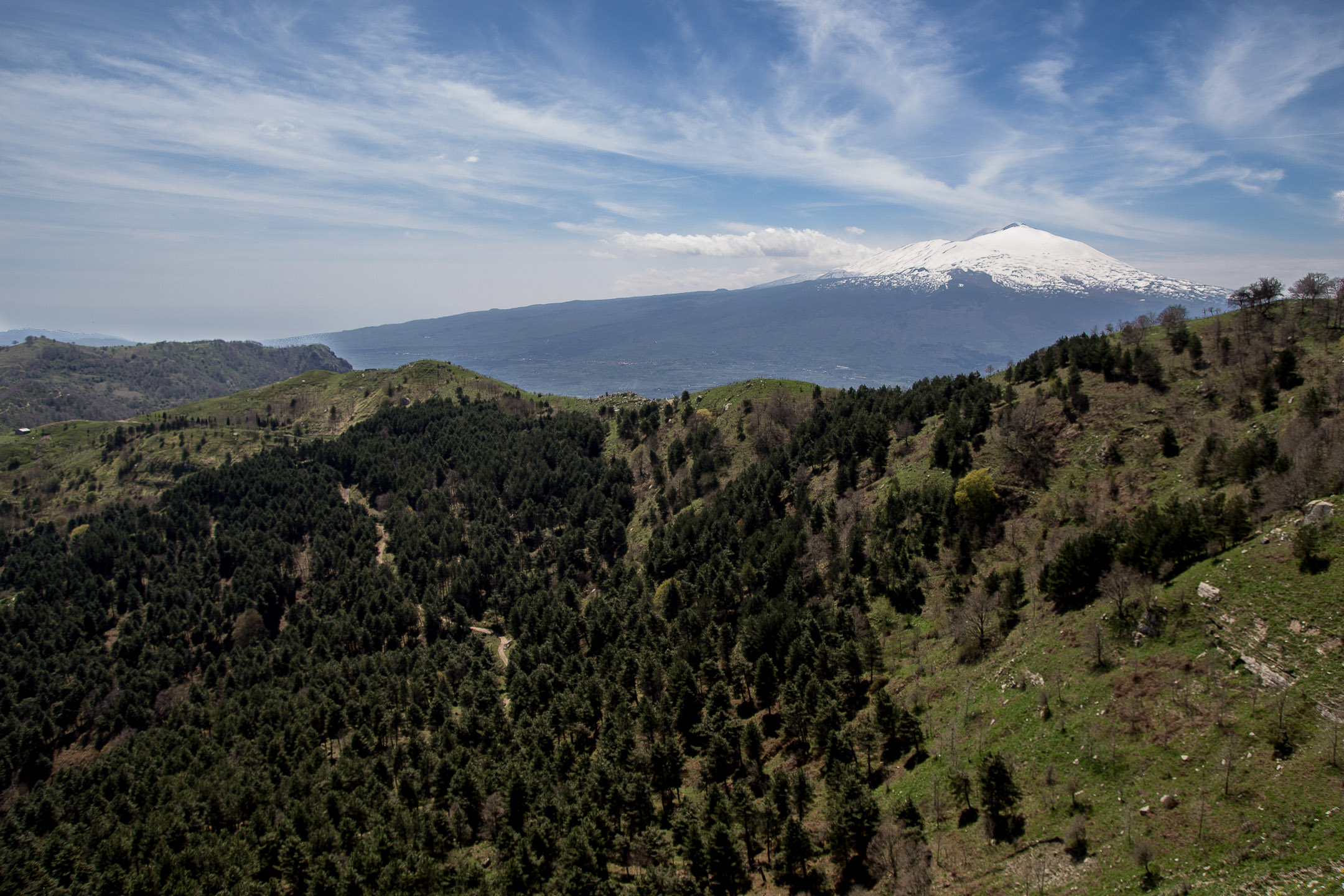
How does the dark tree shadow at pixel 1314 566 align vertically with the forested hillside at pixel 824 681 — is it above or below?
above

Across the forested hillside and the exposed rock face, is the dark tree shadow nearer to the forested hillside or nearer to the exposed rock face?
the forested hillside

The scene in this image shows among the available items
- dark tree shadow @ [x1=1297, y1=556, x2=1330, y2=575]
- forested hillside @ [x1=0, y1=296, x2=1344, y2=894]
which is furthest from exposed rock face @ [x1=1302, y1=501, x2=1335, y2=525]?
dark tree shadow @ [x1=1297, y1=556, x2=1330, y2=575]

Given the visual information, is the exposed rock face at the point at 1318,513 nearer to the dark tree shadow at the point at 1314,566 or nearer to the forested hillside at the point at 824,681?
A: the forested hillside at the point at 824,681

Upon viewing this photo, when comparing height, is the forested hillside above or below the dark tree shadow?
below

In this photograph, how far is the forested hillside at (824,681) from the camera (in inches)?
1310

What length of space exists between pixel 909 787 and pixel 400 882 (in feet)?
140

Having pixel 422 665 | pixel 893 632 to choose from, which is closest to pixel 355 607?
pixel 422 665

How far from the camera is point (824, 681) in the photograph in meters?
58.6

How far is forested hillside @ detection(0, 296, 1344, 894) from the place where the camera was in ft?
109

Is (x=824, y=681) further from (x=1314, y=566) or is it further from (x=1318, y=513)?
(x=1318, y=513)

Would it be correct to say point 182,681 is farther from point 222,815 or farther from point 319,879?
point 319,879

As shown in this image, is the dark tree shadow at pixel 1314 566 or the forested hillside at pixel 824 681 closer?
the forested hillside at pixel 824 681

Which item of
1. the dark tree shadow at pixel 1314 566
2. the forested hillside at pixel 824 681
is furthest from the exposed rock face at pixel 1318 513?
the dark tree shadow at pixel 1314 566

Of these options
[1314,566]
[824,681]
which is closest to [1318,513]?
[1314,566]
